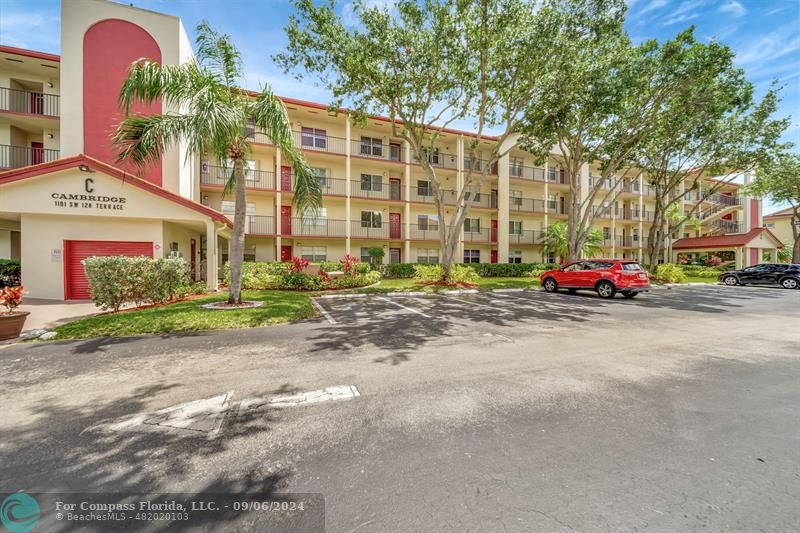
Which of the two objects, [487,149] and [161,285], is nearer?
[161,285]

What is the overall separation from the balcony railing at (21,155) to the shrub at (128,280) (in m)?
12.5

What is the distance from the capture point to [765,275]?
866 inches

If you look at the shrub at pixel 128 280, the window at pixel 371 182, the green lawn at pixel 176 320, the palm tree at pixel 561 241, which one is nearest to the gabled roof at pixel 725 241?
the palm tree at pixel 561 241

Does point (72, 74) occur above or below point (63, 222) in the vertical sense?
above

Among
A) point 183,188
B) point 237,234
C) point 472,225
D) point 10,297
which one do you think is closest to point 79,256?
point 183,188

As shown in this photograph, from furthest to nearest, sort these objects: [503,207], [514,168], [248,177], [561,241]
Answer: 1. [514,168]
2. [503,207]
3. [561,241]
4. [248,177]

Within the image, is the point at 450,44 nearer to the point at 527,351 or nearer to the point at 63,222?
the point at 527,351

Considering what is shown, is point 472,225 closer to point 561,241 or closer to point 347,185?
point 561,241

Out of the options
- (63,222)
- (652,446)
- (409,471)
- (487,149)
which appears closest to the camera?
(409,471)

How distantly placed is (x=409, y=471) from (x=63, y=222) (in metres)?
16.1

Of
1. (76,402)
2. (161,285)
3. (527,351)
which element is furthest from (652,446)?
(161,285)

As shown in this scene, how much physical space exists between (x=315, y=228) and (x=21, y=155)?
1510 cm

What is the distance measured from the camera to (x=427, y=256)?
2688cm

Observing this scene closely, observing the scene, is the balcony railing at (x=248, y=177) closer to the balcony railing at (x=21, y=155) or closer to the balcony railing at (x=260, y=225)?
the balcony railing at (x=260, y=225)
